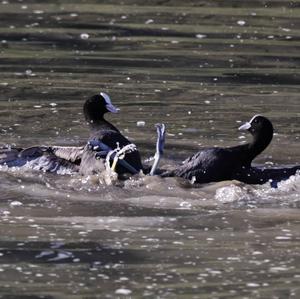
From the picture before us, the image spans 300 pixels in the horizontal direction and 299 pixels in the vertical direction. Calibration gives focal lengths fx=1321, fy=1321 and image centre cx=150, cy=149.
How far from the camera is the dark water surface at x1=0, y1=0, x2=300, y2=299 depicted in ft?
28.0

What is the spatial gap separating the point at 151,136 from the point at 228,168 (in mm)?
2359

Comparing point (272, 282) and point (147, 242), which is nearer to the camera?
point (272, 282)

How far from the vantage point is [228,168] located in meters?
11.1

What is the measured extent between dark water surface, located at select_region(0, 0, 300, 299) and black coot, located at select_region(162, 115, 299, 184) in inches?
5.2

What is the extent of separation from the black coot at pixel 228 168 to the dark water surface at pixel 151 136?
0.13 meters

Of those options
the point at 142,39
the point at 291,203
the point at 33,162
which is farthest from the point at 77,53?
the point at 291,203

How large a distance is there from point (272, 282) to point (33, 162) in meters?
4.03

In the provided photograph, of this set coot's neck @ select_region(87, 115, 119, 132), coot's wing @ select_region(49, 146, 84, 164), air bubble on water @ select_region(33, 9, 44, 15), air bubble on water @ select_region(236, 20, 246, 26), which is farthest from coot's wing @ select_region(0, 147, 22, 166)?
air bubble on water @ select_region(33, 9, 44, 15)

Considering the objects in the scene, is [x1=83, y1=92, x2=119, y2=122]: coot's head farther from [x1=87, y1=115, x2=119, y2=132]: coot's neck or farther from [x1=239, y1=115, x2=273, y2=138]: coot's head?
[x1=239, y1=115, x2=273, y2=138]: coot's head

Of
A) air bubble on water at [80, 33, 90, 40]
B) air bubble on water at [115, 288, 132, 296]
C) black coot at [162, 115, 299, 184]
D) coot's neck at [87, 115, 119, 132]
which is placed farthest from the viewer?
air bubble on water at [80, 33, 90, 40]

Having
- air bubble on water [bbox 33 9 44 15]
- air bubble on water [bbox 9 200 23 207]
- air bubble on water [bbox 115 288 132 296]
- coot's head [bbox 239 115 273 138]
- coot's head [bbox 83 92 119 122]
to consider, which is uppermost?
air bubble on water [bbox 33 9 44 15]

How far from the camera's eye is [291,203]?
10.6m

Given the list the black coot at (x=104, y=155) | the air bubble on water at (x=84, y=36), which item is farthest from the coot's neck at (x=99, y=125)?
the air bubble on water at (x=84, y=36)

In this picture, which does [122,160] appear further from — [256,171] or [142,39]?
[142,39]
